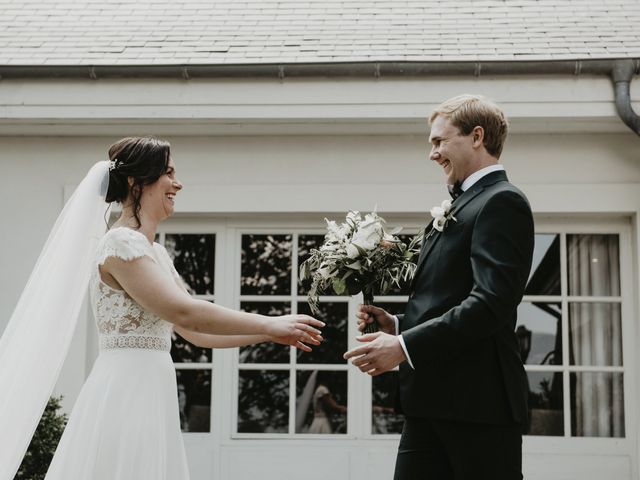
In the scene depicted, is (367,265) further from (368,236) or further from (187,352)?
(187,352)

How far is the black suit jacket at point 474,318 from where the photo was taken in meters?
3.14

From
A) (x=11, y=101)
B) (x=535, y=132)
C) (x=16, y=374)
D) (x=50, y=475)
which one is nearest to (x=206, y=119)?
(x=11, y=101)

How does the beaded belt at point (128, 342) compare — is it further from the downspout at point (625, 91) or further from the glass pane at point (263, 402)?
the downspout at point (625, 91)

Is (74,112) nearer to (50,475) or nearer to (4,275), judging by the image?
(4,275)

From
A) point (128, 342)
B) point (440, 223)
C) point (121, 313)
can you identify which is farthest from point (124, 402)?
point (440, 223)

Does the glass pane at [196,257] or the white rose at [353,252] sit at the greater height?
the glass pane at [196,257]

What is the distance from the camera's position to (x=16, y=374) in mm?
3881

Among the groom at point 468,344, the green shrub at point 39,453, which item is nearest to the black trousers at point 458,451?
the groom at point 468,344

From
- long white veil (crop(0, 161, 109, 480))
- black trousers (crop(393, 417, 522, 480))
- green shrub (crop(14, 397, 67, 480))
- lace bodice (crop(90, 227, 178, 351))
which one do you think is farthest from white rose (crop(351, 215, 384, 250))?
green shrub (crop(14, 397, 67, 480))

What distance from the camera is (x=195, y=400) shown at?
21.7 ft

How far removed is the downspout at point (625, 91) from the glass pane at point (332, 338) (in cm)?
227

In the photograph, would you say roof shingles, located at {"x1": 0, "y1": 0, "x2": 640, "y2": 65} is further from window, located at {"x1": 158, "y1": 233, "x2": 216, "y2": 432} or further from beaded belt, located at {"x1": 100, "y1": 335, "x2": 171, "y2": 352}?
beaded belt, located at {"x1": 100, "y1": 335, "x2": 171, "y2": 352}

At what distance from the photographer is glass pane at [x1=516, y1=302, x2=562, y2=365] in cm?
649

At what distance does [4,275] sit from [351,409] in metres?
2.65
